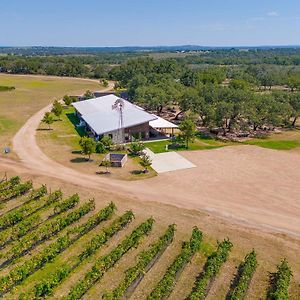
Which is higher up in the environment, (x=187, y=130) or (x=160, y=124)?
(x=187, y=130)

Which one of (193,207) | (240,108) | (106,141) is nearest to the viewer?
(193,207)

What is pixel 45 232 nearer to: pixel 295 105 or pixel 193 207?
pixel 193 207

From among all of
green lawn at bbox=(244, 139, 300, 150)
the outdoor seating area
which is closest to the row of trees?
green lawn at bbox=(244, 139, 300, 150)

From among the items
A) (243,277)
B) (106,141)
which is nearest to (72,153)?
(106,141)

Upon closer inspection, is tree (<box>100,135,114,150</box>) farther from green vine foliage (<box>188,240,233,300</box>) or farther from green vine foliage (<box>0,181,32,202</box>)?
green vine foliage (<box>188,240,233,300</box>)

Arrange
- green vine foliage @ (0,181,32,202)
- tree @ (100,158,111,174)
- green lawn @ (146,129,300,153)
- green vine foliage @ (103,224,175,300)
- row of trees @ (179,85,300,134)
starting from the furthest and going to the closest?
row of trees @ (179,85,300,134) → green lawn @ (146,129,300,153) → tree @ (100,158,111,174) → green vine foliage @ (0,181,32,202) → green vine foliage @ (103,224,175,300)

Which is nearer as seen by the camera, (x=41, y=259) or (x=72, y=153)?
(x=41, y=259)
